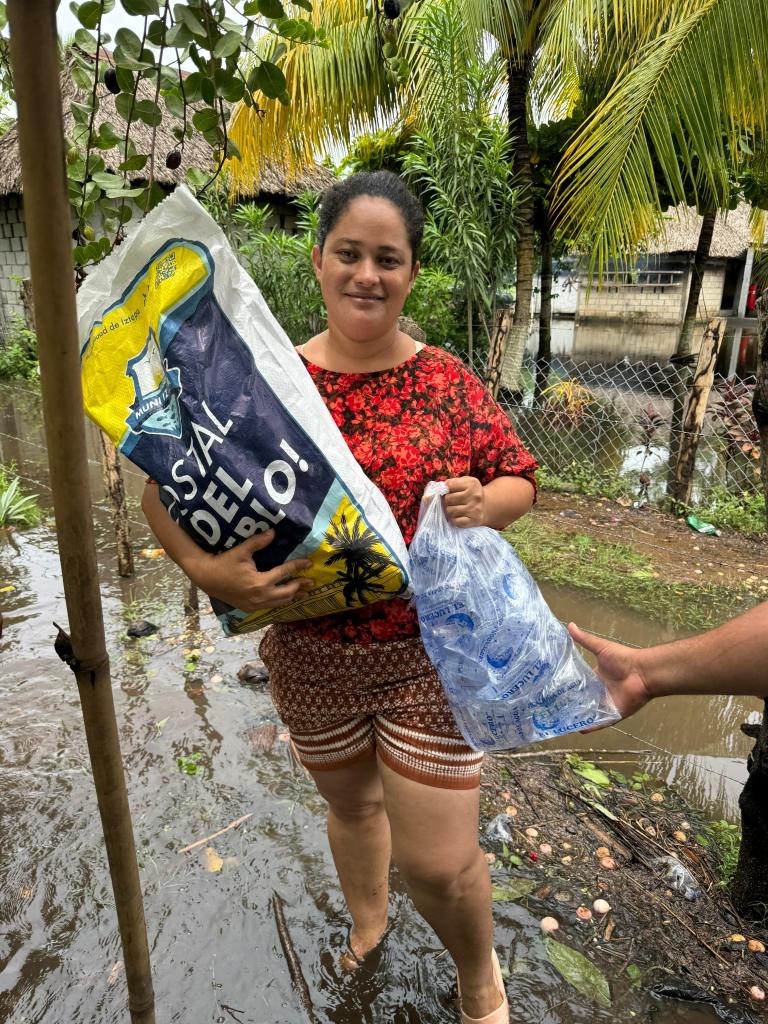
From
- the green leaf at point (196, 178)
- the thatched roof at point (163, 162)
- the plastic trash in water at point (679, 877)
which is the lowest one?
the plastic trash in water at point (679, 877)

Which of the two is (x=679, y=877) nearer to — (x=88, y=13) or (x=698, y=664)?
(x=698, y=664)

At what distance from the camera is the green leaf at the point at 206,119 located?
111 centimetres

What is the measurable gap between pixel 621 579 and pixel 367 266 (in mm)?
3350

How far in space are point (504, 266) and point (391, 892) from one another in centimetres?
639

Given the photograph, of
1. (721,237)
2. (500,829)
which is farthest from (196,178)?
(721,237)

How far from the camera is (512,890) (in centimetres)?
203

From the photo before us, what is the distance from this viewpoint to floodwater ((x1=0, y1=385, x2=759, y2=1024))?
173 cm

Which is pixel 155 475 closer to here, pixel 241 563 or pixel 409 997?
pixel 241 563

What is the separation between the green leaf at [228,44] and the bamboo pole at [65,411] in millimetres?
396

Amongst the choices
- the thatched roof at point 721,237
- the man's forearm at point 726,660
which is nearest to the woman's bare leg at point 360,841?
the man's forearm at point 726,660

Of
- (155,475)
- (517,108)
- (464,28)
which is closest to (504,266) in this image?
(517,108)

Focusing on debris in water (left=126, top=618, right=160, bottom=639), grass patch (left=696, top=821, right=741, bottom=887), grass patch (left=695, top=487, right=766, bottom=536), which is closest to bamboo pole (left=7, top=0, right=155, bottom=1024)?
grass patch (left=696, top=821, right=741, bottom=887)

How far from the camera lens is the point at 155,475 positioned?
48.4 inches

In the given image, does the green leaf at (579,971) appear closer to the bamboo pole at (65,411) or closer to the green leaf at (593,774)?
the green leaf at (593,774)
